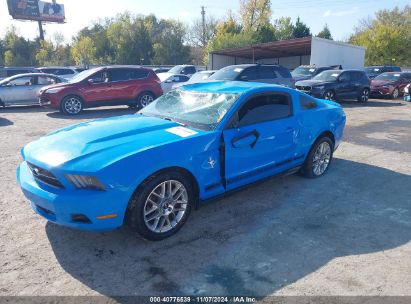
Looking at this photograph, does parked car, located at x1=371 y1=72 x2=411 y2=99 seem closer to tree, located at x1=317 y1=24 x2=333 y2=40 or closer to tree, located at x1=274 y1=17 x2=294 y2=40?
tree, located at x1=274 y1=17 x2=294 y2=40

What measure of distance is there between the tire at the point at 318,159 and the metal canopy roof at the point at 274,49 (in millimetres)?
18921

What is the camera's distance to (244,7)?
185ft

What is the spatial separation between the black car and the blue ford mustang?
10.1 metres

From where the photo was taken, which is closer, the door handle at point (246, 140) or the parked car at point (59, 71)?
the door handle at point (246, 140)

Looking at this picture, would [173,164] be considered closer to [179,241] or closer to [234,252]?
[179,241]

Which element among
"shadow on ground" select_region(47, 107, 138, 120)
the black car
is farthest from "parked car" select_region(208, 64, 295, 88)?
"shadow on ground" select_region(47, 107, 138, 120)

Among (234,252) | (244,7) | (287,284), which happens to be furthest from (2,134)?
(244,7)

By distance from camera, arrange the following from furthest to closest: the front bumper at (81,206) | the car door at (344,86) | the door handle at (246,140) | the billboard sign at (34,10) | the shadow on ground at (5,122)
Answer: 1. the billboard sign at (34,10)
2. the car door at (344,86)
3. the shadow on ground at (5,122)
4. the door handle at (246,140)
5. the front bumper at (81,206)

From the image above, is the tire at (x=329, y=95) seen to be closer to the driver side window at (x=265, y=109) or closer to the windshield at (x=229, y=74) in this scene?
the windshield at (x=229, y=74)

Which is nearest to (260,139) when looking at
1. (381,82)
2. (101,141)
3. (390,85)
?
(101,141)

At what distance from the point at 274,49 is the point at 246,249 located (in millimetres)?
27125

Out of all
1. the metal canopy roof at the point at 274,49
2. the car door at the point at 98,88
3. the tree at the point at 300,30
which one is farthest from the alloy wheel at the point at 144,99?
the tree at the point at 300,30

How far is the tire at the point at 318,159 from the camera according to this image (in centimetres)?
528

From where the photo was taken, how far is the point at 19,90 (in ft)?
44.7
